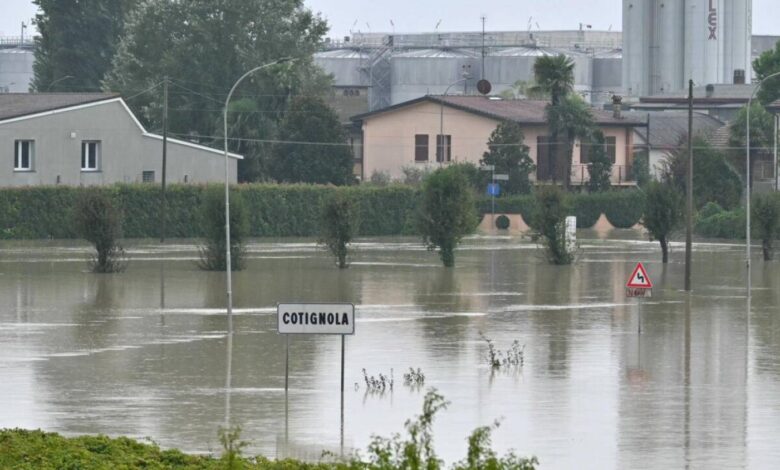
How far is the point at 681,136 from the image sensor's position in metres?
101

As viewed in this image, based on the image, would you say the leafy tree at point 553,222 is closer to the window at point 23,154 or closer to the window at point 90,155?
the window at point 23,154

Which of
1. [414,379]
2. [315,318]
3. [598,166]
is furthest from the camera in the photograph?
[598,166]

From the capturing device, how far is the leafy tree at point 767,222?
61688mm

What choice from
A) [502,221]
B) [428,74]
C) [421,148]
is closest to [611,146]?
[421,148]

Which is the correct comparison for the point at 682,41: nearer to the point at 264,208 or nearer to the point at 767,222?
the point at 264,208

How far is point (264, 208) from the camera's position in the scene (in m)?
79.2

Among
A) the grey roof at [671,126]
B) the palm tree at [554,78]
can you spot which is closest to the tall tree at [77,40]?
the palm tree at [554,78]

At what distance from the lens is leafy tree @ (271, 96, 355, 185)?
90.7 m

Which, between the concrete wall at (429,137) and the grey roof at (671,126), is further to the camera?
the grey roof at (671,126)

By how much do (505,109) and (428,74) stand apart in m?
26.6

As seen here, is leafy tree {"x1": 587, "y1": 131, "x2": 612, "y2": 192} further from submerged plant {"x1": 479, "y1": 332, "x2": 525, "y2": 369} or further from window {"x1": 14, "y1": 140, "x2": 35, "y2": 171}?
submerged plant {"x1": 479, "y1": 332, "x2": 525, "y2": 369}

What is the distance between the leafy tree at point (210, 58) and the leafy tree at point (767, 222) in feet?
127

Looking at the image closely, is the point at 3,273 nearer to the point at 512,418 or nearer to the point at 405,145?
the point at 512,418

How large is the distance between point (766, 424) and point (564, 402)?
10.1 ft
